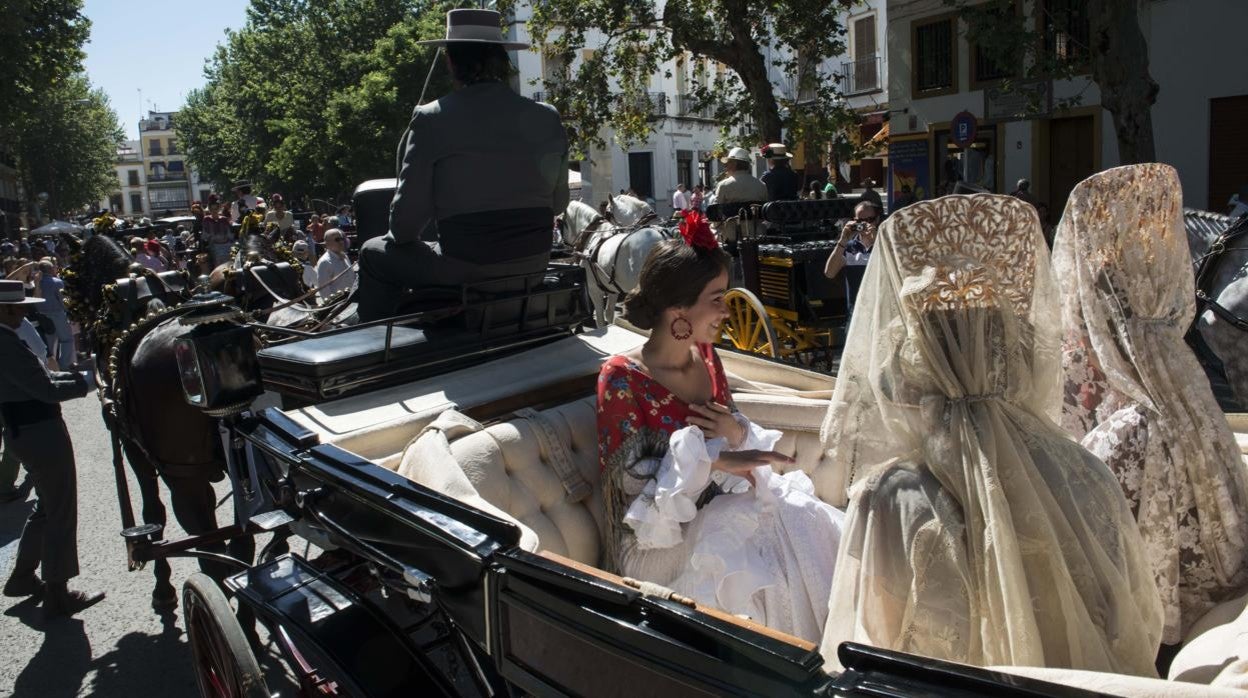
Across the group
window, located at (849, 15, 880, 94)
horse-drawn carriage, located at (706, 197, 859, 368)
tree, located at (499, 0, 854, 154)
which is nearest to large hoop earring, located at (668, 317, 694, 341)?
horse-drawn carriage, located at (706, 197, 859, 368)

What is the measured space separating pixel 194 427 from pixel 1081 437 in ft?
11.8

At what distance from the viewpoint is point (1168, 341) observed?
7.20 ft

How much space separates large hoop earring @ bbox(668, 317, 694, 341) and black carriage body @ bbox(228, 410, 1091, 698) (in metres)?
0.87

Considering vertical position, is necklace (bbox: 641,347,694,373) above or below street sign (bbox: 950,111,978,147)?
below

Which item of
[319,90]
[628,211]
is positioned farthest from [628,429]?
[319,90]

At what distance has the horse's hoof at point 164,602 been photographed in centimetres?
469

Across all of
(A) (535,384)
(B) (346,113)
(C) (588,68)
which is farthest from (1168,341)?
(B) (346,113)

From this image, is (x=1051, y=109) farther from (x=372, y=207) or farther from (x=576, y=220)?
(x=372, y=207)

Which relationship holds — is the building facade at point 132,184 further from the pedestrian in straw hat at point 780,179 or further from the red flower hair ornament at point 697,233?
the red flower hair ornament at point 697,233

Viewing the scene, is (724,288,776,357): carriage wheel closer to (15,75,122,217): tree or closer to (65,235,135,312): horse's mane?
(65,235,135,312): horse's mane

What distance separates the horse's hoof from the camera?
4688 millimetres

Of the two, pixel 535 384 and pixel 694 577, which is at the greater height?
pixel 535 384

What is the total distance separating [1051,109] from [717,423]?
560 inches

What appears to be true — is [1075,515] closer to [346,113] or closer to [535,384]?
[535,384]
